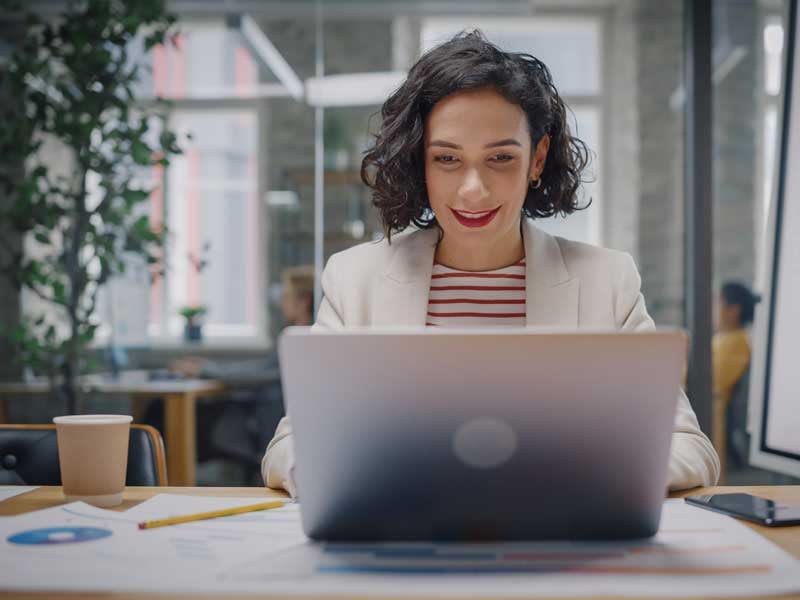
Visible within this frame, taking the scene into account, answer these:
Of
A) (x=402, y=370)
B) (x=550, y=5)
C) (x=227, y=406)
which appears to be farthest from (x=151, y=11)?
(x=402, y=370)

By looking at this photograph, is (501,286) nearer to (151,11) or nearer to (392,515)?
(392,515)

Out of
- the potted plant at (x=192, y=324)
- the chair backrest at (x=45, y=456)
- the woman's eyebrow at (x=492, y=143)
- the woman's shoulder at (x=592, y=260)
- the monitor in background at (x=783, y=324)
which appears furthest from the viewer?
the potted plant at (x=192, y=324)

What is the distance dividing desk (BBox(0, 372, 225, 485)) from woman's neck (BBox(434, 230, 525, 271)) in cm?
260

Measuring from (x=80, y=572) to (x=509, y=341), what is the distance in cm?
39

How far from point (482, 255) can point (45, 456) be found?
84 centimetres

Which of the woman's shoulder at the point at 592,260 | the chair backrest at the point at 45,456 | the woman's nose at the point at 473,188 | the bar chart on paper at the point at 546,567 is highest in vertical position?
the woman's nose at the point at 473,188

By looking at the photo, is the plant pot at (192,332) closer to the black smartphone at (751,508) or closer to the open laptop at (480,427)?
the black smartphone at (751,508)

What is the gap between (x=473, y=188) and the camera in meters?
1.46

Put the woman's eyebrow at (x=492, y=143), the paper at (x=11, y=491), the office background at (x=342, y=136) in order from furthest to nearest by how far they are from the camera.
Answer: the office background at (x=342, y=136) → the woman's eyebrow at (x=492, y=143) → the paper at (x=11, y=491)

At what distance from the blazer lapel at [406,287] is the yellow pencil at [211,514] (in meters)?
0.62

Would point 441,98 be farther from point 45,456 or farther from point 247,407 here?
point 247,407

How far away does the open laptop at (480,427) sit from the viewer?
2.30 ft

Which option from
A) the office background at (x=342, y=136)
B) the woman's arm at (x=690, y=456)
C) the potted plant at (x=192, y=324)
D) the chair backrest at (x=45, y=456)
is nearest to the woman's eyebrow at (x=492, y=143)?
the woman's arm at (x=690, y=456)

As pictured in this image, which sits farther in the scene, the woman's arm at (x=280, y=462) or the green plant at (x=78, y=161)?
the green plant at (x=78, y=161)
